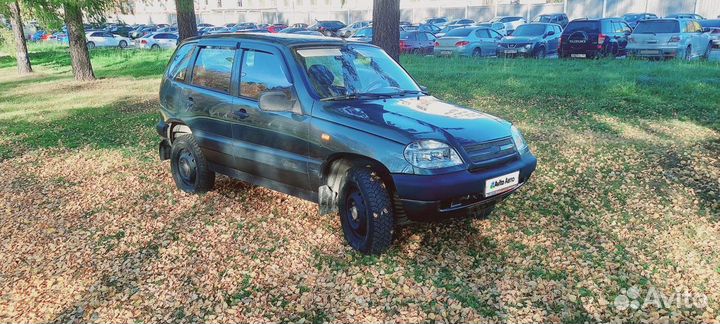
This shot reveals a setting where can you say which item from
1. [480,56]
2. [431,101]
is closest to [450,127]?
[431,101]

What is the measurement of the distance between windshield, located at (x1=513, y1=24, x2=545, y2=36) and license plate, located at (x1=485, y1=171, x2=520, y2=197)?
52.6 ft

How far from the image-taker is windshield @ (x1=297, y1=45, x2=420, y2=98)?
4.70m

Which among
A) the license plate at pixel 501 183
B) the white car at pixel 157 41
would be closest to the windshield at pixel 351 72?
the license plate at pixel 501 183

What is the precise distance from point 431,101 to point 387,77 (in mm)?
550

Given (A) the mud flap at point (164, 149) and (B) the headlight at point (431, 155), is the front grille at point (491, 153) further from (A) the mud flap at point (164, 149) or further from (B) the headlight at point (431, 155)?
(A) the mud flap at point (164, 149)

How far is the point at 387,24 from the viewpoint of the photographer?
10.6 m

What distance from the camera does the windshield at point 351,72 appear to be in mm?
4695

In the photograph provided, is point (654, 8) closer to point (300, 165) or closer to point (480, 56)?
point (480, 56)

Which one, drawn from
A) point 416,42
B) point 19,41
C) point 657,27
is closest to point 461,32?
point 416,42

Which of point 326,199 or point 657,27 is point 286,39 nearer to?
point 326,199

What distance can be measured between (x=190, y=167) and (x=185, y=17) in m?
8.31

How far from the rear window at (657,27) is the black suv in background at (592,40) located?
2.84 ft

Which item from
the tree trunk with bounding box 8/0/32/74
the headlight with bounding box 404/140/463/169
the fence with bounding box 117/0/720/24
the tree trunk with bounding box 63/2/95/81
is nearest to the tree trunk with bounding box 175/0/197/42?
the tree trunk with bounding box 63/2/95/81

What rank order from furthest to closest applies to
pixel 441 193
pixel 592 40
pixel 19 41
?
pixel 19 41 < pixel 592 40 < pixel 441 193
